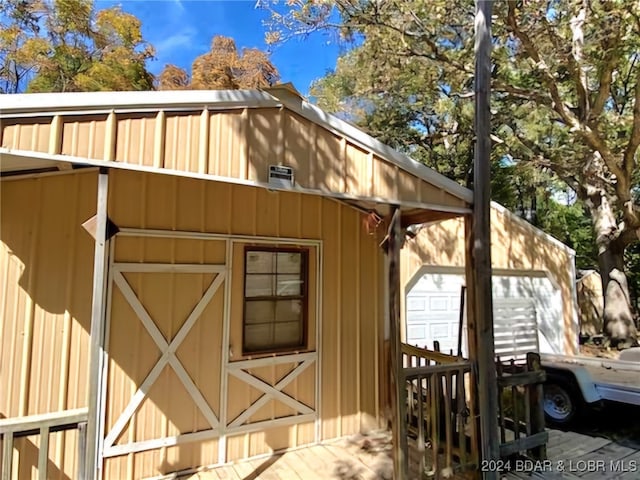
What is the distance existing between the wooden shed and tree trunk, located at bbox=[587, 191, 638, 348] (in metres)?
8.73

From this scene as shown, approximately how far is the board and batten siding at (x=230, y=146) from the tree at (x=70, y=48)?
12.2 metres

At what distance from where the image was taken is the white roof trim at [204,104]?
7.75 ft

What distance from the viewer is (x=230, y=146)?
293 cm

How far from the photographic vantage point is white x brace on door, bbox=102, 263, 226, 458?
3.67 metres

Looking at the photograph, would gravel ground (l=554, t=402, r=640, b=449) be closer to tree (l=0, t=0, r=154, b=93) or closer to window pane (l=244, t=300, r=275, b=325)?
window pane (l=244, t=300, r=275, b=325)

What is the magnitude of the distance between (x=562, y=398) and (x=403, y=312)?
228 cm

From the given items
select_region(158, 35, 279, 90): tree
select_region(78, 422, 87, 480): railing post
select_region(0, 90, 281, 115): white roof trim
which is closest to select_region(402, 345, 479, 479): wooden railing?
select_region(78, 422, 87, 480): railing post

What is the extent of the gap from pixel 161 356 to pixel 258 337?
1.00 metres

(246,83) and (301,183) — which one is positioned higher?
(246,83)

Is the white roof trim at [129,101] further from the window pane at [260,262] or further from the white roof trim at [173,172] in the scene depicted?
the window pane at [260,262]

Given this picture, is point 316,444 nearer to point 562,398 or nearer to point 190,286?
point 190,286

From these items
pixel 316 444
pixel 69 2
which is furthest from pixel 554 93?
pixel 69 2

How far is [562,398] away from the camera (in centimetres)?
529

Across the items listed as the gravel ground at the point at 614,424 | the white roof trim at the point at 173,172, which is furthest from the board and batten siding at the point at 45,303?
the gravel ground at the point at 614,424
